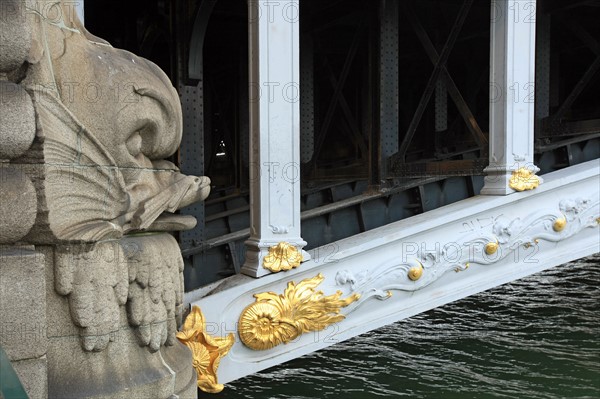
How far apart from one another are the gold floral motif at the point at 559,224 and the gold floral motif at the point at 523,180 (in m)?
0.46

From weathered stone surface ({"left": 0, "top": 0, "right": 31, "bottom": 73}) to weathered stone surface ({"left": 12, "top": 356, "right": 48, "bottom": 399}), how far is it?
121cm

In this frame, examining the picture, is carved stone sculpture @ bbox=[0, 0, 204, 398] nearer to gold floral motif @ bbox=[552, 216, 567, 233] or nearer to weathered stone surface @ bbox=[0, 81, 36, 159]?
weathered stone surface @ bbox=[0, 81, 36, 159]

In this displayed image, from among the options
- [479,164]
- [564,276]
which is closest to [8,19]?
[479,164]

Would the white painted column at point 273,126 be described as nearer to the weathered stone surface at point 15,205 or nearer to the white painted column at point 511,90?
the white painted column at point 511,90

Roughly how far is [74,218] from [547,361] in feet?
16.9

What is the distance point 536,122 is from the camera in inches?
361

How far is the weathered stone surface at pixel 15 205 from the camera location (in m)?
2.49

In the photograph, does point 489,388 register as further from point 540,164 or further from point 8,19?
point 8,19

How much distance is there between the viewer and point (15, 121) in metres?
2.51

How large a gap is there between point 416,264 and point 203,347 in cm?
195

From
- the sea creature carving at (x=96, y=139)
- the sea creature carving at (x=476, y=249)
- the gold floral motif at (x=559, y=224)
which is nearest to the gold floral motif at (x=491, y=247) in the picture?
the sea creature carving at (x=476, y=249)

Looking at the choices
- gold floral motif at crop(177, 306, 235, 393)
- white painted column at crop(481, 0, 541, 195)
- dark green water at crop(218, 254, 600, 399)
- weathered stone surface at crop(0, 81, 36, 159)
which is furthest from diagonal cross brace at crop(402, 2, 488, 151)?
weathered stone surface at crop(0, 81, 36, 159)

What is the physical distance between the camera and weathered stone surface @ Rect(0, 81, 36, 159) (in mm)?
2490

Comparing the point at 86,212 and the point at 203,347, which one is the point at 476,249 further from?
the point at 86,212
